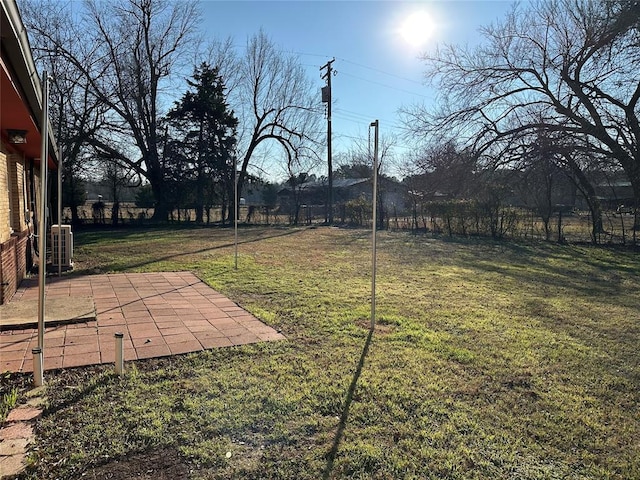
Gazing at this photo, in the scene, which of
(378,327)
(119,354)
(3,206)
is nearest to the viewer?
(119,354)

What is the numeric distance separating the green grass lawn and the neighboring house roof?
2349 millimetres

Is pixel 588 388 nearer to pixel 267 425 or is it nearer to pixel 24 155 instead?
pixel 267 425

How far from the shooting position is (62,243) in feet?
23.2

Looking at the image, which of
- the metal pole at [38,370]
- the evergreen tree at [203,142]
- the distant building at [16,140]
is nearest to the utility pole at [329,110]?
the evergreen tree at [203,142]

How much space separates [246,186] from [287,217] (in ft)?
13.1

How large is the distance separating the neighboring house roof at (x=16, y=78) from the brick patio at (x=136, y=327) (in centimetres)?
211

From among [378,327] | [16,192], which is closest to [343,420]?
[378,327]

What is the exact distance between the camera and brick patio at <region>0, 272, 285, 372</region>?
336 cm

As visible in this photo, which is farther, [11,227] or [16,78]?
[11,227]

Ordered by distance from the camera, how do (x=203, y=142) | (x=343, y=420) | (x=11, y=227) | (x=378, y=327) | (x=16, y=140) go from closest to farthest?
(x=343, y=420) → (x=378, y=327) → (x=16, y=140) → (x=11, y=227) → (x=203, y=142)

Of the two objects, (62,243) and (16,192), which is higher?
(16,192)

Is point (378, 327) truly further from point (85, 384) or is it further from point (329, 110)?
point (329, 110)

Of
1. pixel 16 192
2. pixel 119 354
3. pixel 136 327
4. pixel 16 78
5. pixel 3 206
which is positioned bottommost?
pixel 136 327

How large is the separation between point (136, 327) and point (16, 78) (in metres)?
2.51
